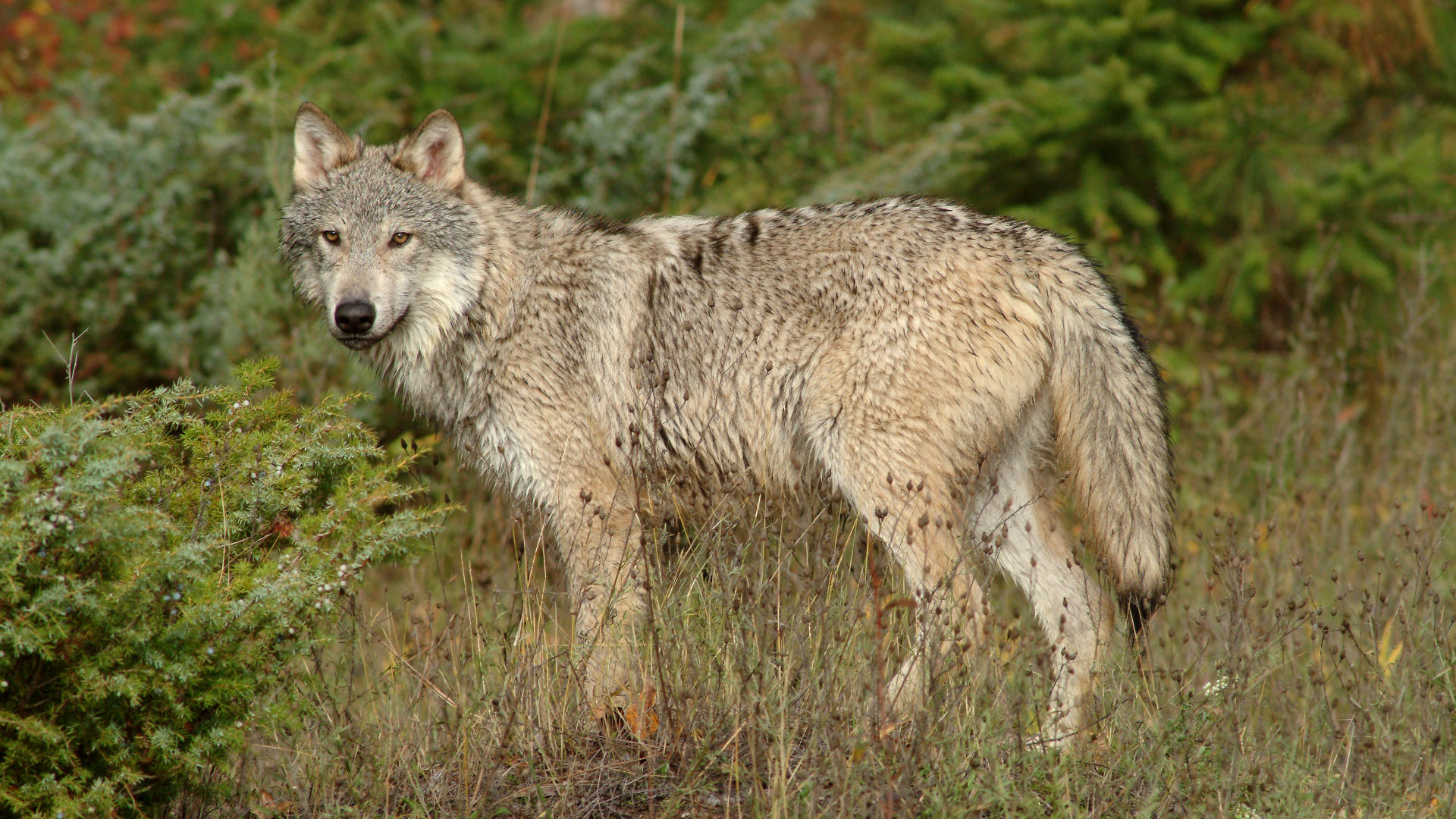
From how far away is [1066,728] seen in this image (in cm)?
379

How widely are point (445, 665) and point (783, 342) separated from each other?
5.71 feet

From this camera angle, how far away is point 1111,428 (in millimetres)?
4359

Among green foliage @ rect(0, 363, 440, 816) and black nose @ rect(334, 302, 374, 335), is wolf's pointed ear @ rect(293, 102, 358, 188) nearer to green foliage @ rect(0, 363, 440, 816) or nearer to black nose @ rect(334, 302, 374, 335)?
black nose @ rect(334, 302, 374, 335)

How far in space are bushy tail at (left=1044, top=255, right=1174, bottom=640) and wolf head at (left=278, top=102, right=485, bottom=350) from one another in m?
2.39

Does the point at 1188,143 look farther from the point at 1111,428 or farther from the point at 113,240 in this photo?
the point at 113,240

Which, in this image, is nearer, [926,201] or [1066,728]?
[1066,728]

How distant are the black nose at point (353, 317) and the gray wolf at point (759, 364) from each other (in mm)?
10

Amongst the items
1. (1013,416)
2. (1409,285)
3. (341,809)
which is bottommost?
(1409,285)

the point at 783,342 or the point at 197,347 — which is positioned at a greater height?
the point at 783,342

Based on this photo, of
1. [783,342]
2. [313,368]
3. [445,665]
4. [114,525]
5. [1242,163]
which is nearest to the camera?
[114,525]

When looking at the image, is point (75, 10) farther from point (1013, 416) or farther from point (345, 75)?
point (1013, 416)

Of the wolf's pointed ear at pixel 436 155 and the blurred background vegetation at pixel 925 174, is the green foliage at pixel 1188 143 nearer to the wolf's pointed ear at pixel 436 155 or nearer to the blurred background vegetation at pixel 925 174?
the blurred background vegetation at pixel 925 174

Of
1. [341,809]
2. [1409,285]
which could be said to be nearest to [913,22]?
[1409,285]

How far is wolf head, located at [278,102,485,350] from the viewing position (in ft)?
15.5
